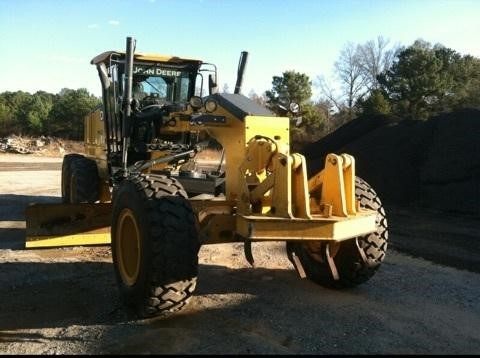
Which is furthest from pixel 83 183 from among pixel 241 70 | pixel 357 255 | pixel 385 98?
pixel 385 98

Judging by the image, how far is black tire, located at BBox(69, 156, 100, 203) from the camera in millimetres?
8719

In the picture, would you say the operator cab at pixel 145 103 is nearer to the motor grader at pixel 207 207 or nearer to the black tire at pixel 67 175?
the motor grader at pixel 207 207

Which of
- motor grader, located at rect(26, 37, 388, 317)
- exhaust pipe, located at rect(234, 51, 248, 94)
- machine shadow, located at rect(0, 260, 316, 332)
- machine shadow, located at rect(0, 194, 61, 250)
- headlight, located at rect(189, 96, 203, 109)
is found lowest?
machine shadow, located at rect(0, 260, 316, 332)

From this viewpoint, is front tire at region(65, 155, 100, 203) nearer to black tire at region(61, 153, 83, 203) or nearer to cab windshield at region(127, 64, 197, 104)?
black tire at region(61, 153, 83, 203)

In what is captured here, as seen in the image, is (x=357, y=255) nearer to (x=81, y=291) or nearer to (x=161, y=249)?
(x=161, y=249)

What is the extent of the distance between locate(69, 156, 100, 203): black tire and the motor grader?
3.91ft

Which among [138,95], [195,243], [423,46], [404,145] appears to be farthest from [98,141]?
[423,46]

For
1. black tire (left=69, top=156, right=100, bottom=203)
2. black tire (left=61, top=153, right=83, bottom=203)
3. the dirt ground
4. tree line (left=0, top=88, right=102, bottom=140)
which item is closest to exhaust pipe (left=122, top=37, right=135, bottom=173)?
the dirt ground

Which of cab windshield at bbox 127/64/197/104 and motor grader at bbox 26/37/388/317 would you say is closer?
motor grader at bbox 26/37/388/317

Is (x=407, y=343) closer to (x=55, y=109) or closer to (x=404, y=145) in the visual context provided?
(x=404, y=145)

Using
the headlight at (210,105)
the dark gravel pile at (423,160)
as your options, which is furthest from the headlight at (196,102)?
the dark gravel pile at (423,160)

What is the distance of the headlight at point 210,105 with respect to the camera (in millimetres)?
5473

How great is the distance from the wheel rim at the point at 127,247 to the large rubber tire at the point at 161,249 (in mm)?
193

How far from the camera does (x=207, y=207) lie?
513 centimetres
